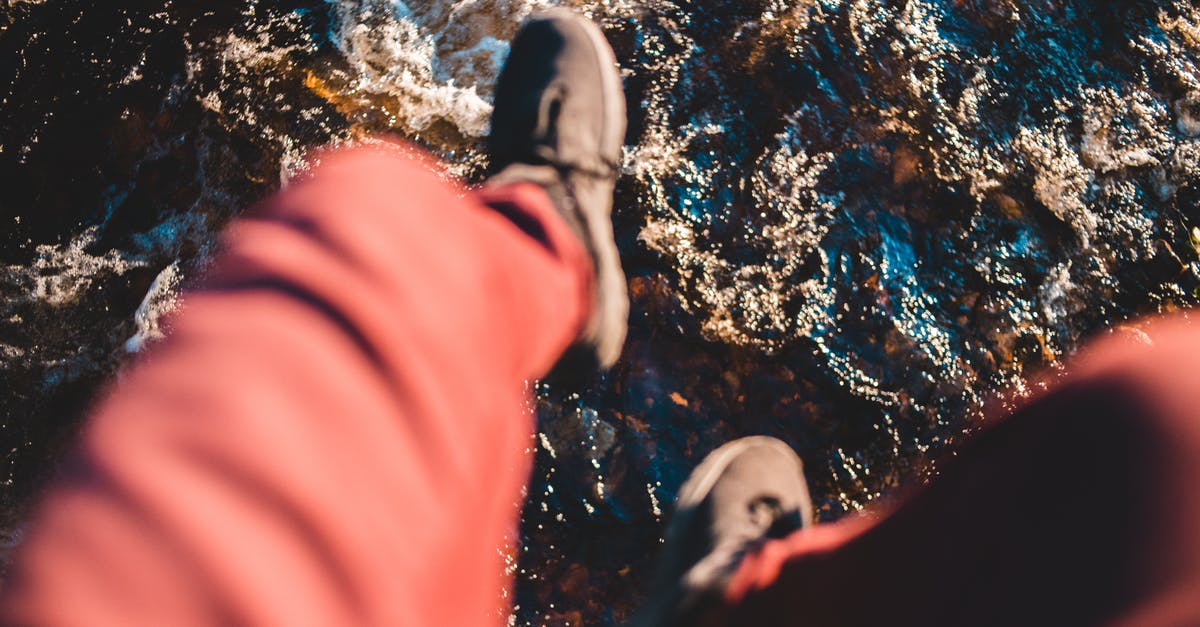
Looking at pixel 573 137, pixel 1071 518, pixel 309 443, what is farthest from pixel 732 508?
pixel 309 443

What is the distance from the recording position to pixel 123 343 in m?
1.83

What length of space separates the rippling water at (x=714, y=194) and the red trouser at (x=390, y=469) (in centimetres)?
81

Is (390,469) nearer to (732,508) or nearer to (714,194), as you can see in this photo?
(732,508)

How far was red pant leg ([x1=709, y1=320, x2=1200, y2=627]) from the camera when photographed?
2.07 feet

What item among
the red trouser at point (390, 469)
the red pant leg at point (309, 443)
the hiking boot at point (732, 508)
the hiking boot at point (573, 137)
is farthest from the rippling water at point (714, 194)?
the red pant leg at point (309, 443)

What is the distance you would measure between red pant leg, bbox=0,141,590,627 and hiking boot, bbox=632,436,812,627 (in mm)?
713

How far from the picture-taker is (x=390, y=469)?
0.60 meters

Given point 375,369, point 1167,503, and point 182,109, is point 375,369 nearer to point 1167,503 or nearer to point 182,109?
point 1167,503

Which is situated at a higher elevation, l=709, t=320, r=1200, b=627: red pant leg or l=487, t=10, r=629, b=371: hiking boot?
l=487, t=10, r=629, b=371: hiking boot

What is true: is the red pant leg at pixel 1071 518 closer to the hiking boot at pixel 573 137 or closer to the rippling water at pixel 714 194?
the hiking boot at pixel 573 137

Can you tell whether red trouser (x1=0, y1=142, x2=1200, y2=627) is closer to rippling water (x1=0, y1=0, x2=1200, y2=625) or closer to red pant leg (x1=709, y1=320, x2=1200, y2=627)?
red pant leg (x1=709, y1=320, x2=1200, y2=627)

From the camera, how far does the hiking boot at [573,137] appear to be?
51.8 inches

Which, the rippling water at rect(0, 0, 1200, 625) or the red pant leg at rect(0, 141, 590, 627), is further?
the rippling water at rect(0, 0, 1200, 625)

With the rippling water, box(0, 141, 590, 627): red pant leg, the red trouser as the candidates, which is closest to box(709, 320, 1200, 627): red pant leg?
the red trouser
